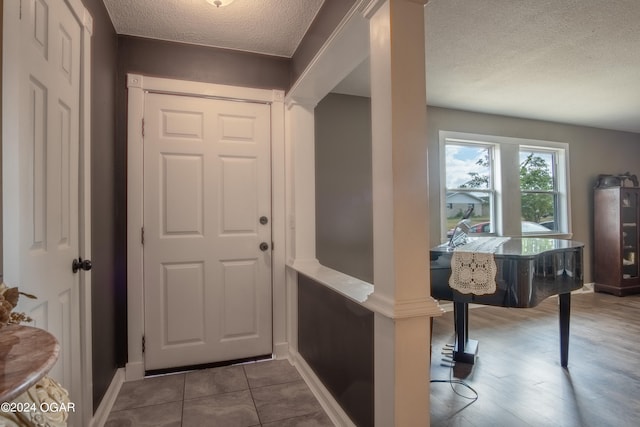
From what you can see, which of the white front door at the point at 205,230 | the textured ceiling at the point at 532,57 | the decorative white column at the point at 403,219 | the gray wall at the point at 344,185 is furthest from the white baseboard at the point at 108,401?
the textured ceiling at the point at 532,57

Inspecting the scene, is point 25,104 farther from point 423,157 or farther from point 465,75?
point 465,75

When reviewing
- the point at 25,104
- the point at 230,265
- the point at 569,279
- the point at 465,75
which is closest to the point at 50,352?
the point at 25,104

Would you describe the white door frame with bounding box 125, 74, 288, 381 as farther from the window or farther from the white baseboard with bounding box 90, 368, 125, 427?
the window

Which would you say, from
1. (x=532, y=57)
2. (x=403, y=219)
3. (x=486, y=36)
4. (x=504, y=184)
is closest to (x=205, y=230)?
(x=403, y=219)

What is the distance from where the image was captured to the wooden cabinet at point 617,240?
15.3ft

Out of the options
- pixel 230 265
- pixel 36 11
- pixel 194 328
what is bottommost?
pixel 194 328

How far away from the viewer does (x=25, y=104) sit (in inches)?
43.1

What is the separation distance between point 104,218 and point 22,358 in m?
1.64

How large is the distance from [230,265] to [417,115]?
1.83m

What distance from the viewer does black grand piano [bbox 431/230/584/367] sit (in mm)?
2059

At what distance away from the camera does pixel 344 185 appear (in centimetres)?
342

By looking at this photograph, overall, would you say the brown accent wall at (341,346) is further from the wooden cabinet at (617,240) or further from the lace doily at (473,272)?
the wooden cabinet at (617,240)

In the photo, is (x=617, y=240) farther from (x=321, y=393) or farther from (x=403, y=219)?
(x=403, y=219)

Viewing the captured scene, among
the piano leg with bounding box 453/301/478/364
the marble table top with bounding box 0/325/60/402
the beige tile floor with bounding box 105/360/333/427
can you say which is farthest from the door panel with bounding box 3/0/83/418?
the piano leg with bounding box 453/301/478/364
